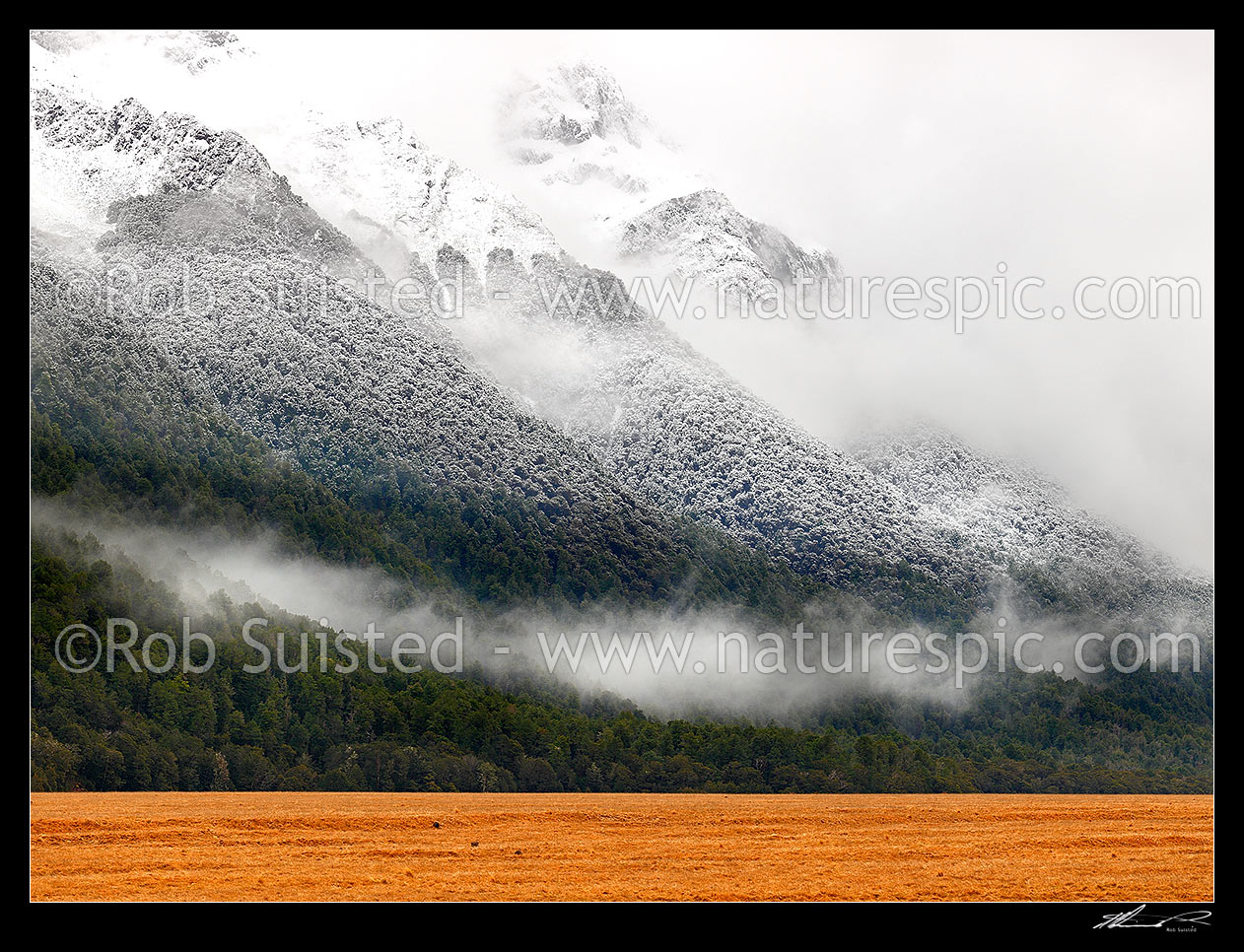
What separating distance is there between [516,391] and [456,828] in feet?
125

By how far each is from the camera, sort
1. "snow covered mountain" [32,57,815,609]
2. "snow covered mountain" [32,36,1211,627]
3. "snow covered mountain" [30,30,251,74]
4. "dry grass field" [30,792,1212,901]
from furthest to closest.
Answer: "snow covered mountain" [32,36,1211,627] < "snow covered mountain" [32,57,815,609] < "snow covered mountain" [30,30,251,74] < "dry grass field" [30,792,1212,901]

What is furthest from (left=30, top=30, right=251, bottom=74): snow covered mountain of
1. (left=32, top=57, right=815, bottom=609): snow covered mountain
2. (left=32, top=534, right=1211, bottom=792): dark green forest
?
(left=32, top=534, right=1211, bottom=792): dark green forest

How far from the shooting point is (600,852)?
564 inches

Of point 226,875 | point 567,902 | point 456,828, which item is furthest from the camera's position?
point 456,828

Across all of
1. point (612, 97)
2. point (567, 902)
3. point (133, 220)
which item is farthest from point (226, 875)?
point (133, 220)

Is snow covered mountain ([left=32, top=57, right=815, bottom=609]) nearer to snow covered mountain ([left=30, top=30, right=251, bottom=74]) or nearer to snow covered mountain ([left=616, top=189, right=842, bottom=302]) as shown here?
snow covered mountain ([left=30, top=30, right=251, bottom=74])

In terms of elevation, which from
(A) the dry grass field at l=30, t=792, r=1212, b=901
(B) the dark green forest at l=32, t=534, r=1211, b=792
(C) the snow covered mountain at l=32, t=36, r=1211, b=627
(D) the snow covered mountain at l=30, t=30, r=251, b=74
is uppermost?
(D) the snow covered mountain at l=30, t=30, r=251, b=74

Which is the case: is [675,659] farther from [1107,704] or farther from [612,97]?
[612,97]

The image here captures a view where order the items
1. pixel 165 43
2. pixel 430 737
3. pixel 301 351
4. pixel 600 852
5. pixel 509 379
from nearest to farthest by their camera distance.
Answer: pixel 600 852 → pixel 430 737 → pixel 165 43 → pixel 301 351 → pixel 509 379

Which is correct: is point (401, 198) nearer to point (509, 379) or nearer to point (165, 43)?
point (509, 379)

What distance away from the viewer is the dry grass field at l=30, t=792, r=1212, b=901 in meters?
12.3

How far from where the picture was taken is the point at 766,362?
5097 centimetres

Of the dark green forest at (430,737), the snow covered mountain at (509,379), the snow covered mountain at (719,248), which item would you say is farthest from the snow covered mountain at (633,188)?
the dark green forest at (430,737)
